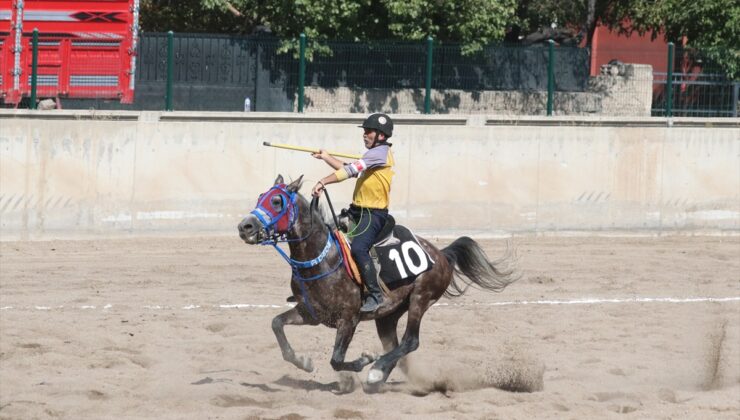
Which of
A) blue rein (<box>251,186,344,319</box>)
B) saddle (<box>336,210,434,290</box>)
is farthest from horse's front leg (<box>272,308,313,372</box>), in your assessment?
saddle (<box>336,210,434,290</box>)

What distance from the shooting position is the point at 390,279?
400 inches

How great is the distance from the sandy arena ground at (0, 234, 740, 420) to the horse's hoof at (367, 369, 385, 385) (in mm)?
166

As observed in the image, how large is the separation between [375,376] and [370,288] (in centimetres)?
75

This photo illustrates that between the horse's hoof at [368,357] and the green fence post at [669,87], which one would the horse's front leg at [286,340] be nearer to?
the horse's hoof at [368,357]

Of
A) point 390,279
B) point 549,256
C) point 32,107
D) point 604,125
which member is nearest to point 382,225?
point 390,279

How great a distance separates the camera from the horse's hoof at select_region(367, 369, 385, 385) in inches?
390

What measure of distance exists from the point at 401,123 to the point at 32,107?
5.60 metres

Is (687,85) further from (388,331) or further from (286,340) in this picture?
(286,340)

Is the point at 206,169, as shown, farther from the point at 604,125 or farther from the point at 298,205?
the point at 298,205

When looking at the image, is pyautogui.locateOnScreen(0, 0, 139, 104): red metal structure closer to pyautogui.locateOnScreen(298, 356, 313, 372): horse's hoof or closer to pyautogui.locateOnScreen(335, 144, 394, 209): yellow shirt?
pyautogui.locateOnScreen(335, 144, 394, 209): yellow shirt

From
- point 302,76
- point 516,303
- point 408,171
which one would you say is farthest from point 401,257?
point 302,76

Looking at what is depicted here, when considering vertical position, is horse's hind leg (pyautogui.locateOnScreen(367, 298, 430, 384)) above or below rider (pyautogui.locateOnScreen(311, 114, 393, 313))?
below

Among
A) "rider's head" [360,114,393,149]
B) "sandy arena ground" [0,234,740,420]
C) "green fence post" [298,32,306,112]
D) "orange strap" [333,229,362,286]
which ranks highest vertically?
Answer: "green fence post" [298,32,306,112]

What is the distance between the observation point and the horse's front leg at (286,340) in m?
9.84
